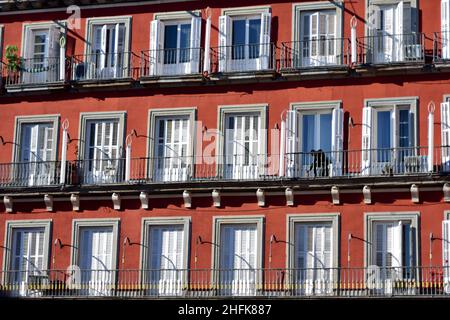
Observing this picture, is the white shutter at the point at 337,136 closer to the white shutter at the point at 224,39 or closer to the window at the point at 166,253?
the white shutter at the point at 224,39

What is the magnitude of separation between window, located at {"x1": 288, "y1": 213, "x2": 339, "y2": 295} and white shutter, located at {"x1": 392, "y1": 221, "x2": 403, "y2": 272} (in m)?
1.89

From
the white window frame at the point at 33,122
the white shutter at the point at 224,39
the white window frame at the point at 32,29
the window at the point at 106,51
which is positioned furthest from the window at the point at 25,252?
the white shutter at the point at 224,39

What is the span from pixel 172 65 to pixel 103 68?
269cm

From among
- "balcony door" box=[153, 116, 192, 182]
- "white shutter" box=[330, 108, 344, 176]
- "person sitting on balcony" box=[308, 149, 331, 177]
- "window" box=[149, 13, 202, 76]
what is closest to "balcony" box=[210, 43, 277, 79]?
"window" box=[149, 13, 202, 76]

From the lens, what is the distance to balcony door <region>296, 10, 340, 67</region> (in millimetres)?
43875

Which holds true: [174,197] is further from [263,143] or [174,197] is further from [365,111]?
[365,111]

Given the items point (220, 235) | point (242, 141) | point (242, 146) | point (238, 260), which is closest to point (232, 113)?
point (242, 141)

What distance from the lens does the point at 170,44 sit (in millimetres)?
45875

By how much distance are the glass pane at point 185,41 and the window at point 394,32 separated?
21.7 ft

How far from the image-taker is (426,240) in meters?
41.5

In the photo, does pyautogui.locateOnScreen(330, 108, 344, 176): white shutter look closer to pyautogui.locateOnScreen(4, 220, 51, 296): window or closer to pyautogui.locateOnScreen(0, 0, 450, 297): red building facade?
pyautogui.locateOnScreen(0, 0, 450, 297): red building facade

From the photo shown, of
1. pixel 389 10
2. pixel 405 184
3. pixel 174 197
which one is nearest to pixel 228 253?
pixel 174 197

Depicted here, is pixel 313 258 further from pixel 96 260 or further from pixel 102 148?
pixel 102 148

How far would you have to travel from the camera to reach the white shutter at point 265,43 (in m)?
44.2
